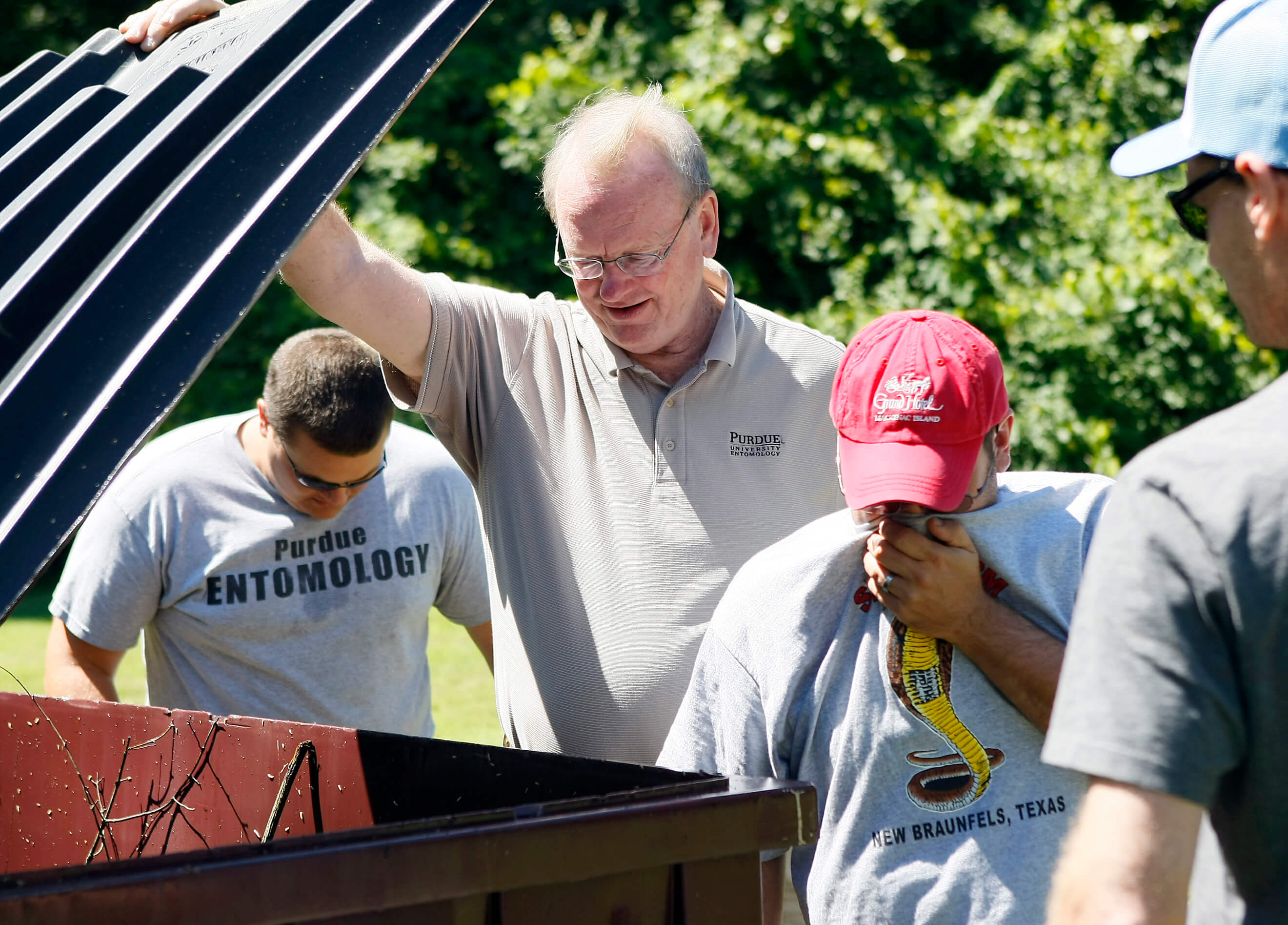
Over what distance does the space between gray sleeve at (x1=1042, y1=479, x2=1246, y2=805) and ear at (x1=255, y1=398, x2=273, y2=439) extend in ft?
8.72

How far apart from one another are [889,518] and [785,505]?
2.38ft

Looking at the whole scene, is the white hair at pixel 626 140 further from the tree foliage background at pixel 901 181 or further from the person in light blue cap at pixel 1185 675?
the tree foliage background at pixel 901 181

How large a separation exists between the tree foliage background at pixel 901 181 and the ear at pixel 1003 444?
606 centimetres

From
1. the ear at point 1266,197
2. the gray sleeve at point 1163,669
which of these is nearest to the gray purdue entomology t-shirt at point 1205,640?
the gray sleeve at point 1163,669

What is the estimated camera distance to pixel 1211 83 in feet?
4.22

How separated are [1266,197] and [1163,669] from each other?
459 mm

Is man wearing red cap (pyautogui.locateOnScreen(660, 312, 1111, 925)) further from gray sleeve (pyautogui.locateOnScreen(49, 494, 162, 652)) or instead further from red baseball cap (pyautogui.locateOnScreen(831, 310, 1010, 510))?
gray sleeve (pyautogui.locateOnScreen(49, 494, 162, 652))

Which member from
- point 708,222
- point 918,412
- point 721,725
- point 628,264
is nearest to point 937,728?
point 721,725

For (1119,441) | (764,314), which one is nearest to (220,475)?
(764,314)

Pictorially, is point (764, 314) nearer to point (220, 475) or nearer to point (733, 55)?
point (220, 475)

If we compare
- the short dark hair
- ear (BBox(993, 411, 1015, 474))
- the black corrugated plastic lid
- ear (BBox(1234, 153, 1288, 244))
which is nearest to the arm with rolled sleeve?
ear (BBox(1234, 153, 1288, 244))

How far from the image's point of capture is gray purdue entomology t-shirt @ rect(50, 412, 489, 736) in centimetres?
327

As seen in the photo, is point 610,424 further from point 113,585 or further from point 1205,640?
point 1205,640

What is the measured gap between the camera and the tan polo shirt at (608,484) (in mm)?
2494
